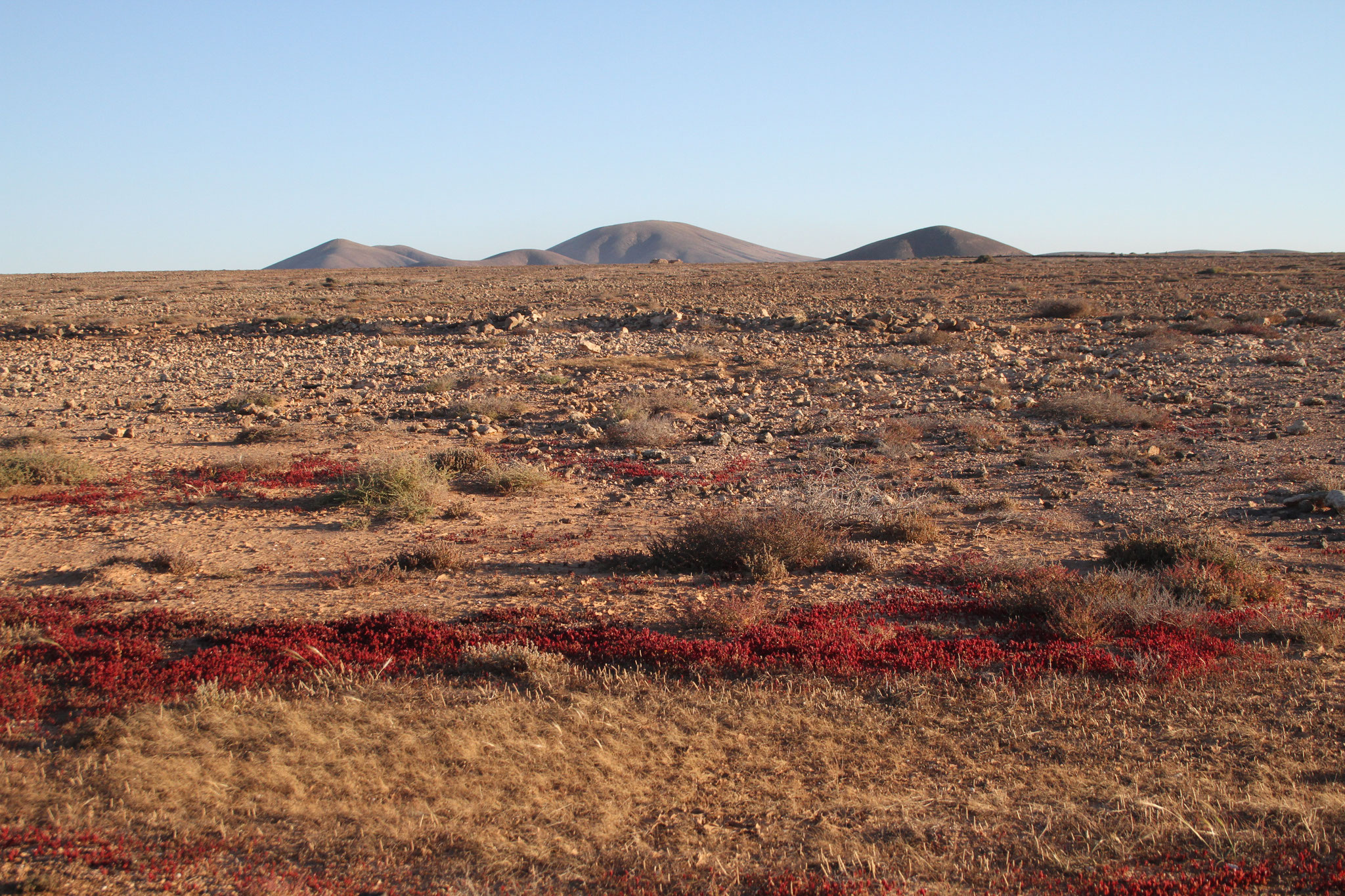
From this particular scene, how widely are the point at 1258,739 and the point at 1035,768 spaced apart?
1225mm

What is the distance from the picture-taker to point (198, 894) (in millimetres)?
3180

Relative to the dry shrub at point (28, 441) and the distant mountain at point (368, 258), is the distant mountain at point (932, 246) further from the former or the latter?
the dry shrub at point (28, 441)

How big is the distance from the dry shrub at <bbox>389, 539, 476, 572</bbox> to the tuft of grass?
824 cm

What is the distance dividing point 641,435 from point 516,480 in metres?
2.52

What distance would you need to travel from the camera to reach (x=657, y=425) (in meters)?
11.8

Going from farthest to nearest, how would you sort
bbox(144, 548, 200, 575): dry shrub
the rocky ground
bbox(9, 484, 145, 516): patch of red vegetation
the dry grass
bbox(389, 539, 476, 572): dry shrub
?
bbox(9, 484, 145, 516): patch of red vegetation, the rocky ground, bbox(389, 539, 476, 572): dry shrub, bbox(144, 548, 200, 575): dry shrub, the dry grass

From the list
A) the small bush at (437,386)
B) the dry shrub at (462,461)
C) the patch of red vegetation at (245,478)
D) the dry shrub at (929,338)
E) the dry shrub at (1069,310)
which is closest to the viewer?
the patch of red vegetation at (245,478)

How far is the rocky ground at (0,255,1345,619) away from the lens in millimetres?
7266

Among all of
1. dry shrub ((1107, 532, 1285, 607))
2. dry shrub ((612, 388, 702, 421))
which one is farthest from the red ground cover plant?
dry shrub ((612, 388, 702, 421))

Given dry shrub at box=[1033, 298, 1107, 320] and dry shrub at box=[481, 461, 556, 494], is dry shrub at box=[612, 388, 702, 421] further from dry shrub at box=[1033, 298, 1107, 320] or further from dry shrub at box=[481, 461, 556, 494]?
dry shrub at box=[1033, 298, 1107, 320]

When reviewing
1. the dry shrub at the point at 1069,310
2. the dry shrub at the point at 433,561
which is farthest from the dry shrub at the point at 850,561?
the dry shrub at the point at 1069,310

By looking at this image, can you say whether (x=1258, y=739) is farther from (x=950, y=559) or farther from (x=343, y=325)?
(x=343, y=325)

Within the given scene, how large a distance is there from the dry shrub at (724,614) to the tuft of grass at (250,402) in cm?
1063

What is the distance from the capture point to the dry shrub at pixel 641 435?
11453mm
